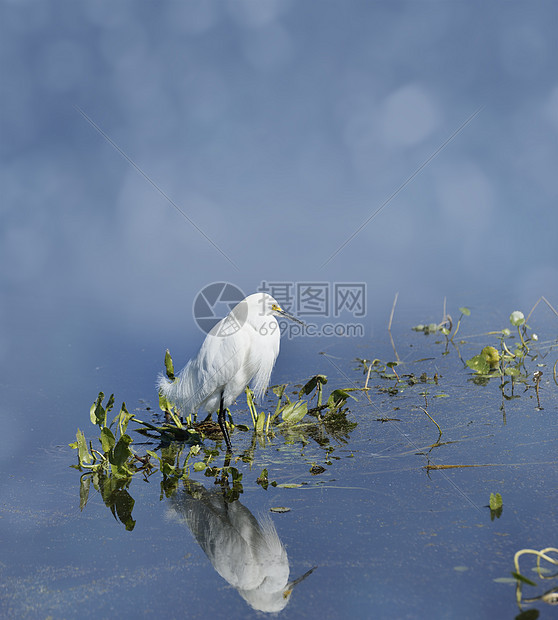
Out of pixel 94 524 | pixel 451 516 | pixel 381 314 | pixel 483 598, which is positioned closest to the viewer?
pixel 483 598

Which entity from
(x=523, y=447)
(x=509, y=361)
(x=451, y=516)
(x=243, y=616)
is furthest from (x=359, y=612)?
(x=509, y=361)

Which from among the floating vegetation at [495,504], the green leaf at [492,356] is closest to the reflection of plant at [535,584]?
the floating vegetation at [495,504]

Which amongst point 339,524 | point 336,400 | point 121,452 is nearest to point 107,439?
point 121,452

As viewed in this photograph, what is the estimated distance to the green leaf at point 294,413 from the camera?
3418 mm

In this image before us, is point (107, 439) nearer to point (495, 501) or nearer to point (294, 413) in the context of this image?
point (294, 413)

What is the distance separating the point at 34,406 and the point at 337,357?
7.89 feet

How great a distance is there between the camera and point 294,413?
3.43 metres

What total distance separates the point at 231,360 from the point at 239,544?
1.30 m

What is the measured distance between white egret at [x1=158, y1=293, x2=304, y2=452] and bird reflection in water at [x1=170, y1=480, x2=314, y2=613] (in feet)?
2.52

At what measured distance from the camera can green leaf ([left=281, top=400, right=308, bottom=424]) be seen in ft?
11.2

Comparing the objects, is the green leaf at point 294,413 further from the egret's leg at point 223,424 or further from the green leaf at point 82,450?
the green leaf at point 82,450

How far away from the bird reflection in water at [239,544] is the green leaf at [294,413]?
0.82m

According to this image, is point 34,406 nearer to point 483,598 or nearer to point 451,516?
Result: point 451,516

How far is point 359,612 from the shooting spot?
69.6 inches
